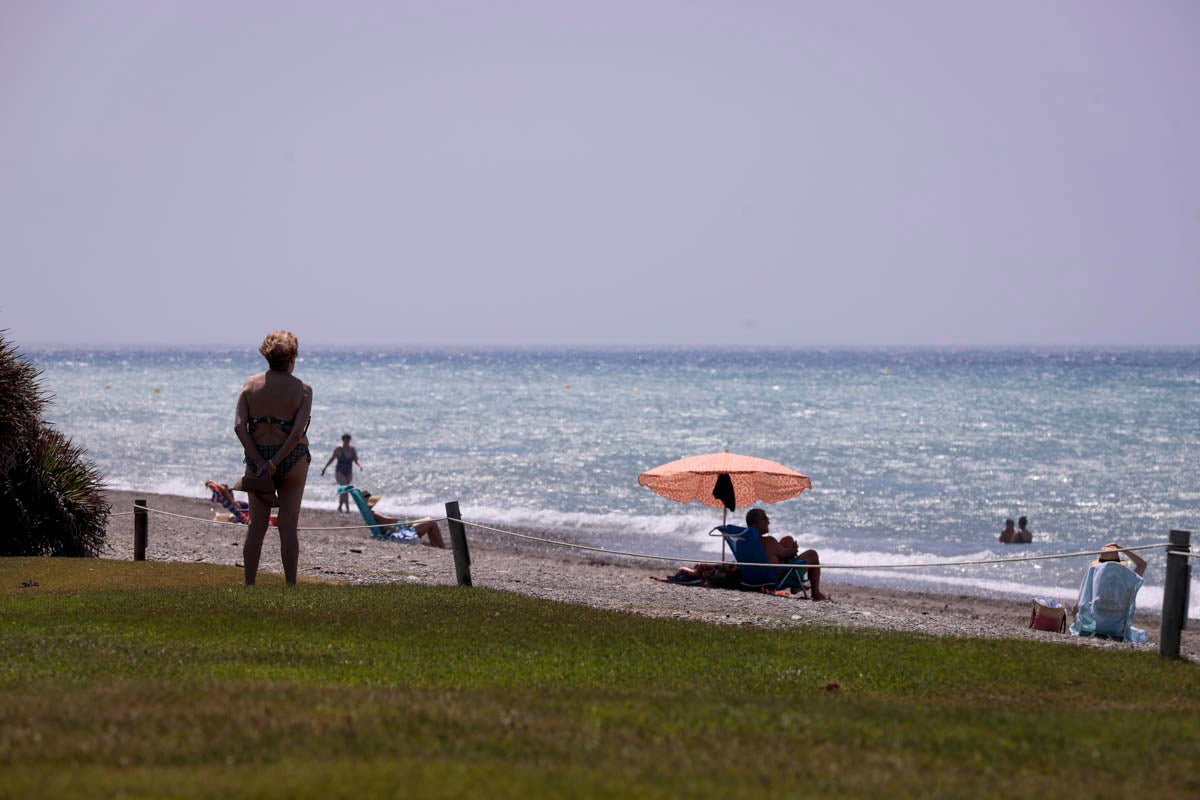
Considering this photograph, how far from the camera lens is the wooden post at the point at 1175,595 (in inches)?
357

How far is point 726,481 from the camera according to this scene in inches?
648

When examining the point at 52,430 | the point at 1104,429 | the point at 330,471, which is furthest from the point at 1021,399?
the point at 52,430

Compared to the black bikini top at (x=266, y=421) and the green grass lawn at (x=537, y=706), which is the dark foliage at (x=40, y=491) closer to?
the green grass lawn at (x=537, y=706)

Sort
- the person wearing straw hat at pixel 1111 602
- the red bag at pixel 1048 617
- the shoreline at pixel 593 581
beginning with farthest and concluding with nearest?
1. the red bag at pixel 1048 617
2. the shoreline at pixel 593 581
3. the person wearing straw hat at pixel 1111 602

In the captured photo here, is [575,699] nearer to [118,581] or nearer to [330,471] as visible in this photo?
[118,581]

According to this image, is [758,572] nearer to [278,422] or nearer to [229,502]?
[278,422]

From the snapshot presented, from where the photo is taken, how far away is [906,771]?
5.21 metres

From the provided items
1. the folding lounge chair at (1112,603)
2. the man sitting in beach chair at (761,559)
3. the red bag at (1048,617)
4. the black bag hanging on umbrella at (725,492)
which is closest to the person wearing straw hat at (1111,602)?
the folding lounge chair at (1112,603)

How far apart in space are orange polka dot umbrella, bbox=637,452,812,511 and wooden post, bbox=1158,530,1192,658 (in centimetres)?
695

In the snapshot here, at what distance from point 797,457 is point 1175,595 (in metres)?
33.2

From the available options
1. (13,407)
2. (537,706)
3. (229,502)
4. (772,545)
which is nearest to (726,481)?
(772,545)

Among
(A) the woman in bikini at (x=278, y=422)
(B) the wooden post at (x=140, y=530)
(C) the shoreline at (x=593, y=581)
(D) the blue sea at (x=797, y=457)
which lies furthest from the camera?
(D) the blue sea at (x=797, y=457)

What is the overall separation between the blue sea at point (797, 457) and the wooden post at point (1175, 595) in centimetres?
923

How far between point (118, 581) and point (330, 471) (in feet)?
91.5
